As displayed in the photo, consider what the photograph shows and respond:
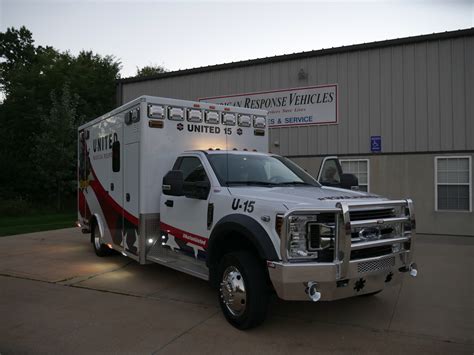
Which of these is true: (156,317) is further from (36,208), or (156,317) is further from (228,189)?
(36,208)

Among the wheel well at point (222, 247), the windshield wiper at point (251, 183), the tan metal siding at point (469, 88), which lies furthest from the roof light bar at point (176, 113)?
the tan metal siding at point (469, 88)

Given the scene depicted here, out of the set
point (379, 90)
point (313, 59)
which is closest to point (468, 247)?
point (379, 90)

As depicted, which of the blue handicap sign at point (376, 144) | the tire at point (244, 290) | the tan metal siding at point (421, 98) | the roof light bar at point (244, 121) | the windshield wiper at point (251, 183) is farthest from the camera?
the blue handicap sign at point (376, 144)

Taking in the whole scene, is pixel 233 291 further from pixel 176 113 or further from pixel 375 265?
pixel 176 113

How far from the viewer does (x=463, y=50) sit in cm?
1193

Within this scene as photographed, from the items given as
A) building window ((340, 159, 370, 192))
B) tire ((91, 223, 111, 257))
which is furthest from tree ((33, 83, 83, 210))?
building window ((340, 159, 370, 192))

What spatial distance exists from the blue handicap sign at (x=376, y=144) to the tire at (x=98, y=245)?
818cm

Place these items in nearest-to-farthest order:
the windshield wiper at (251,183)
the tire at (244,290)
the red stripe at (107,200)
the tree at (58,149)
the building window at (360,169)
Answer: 1. the tire at (244,290)
2. the windshield wiper at (251,183)
3. the red stripe at (107,200)
4. the building window at (360,169)
5. the tree at (58,149)

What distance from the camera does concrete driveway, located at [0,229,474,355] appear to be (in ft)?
14.2

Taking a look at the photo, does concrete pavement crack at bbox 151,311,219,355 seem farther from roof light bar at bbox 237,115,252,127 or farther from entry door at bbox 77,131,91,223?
entry door at bbox 77,131,91,223

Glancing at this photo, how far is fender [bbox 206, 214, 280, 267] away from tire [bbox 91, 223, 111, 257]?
14.3 feet

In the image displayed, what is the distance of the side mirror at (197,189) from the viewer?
5.55m

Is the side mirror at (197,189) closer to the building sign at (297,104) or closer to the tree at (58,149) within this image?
the building sign at (297,104)

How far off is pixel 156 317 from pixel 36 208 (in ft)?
63.0
